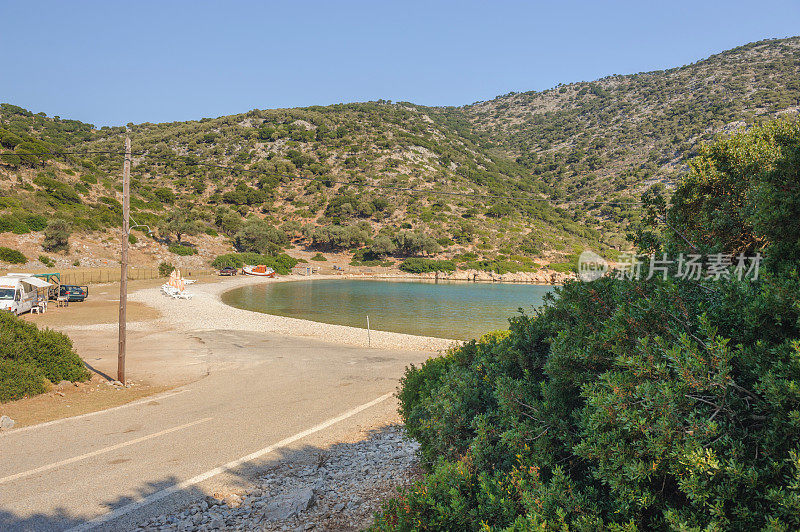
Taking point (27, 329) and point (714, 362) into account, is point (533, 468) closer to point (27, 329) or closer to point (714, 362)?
point (714, 362)

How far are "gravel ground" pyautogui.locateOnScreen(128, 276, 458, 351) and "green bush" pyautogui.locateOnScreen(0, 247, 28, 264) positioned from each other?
54.0 ft

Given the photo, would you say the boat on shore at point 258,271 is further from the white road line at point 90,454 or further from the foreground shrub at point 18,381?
the white road line at point 90,454

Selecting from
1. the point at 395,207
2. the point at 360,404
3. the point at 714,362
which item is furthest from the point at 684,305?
the point at 395,207

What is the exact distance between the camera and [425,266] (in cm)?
7962

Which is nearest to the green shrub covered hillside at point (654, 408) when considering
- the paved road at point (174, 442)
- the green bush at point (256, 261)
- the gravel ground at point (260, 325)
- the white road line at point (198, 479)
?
the white road line at point (198, 479)

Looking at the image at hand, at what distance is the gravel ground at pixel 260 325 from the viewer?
22.9m

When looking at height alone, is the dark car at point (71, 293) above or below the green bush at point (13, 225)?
below

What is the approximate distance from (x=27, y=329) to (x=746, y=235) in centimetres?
1459

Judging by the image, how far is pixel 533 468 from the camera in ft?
9.88

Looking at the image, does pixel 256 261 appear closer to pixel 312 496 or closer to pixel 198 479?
pixel 198 479

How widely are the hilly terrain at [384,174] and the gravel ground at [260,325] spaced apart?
27.7 m

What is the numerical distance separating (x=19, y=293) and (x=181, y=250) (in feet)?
148

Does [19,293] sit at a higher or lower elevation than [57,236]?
lower

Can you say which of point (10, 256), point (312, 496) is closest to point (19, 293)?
point (312, 496)
